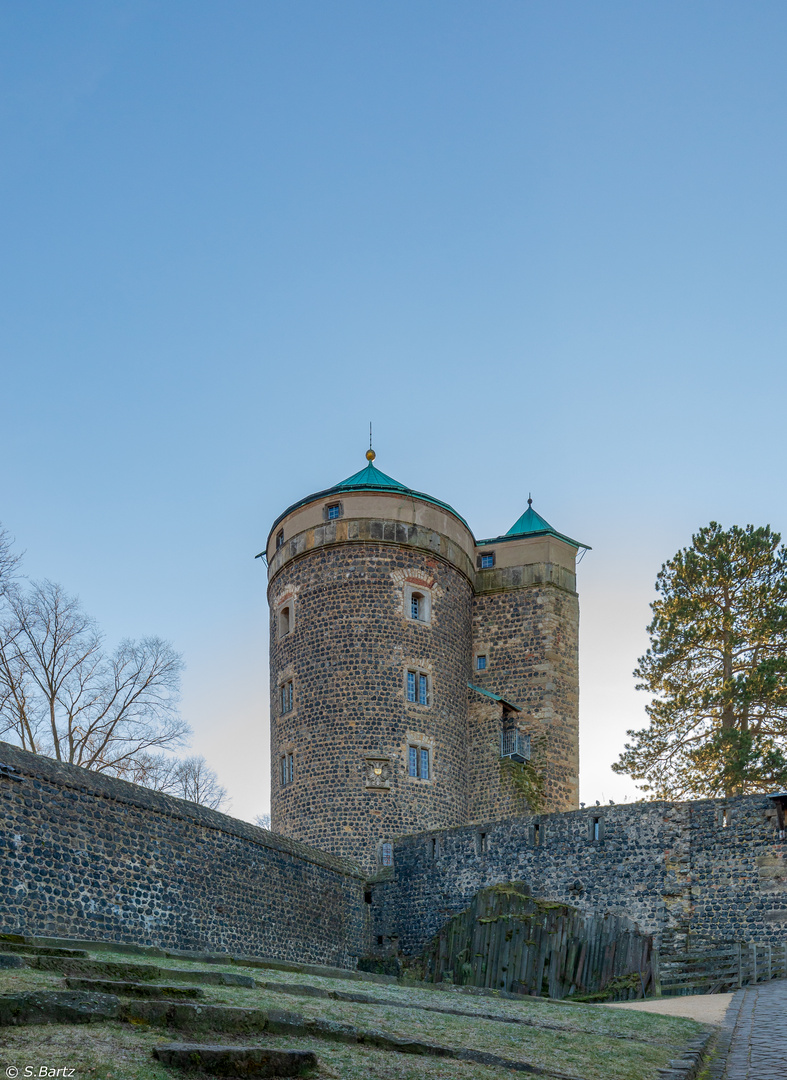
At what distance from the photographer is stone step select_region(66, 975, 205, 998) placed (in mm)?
7809

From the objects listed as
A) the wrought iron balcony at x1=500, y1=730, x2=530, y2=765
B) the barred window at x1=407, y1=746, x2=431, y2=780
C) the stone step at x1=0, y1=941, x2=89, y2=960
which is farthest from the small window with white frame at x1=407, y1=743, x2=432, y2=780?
the stone step at x1=0, y1=941, x2=89, y2=960

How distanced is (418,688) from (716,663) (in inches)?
358

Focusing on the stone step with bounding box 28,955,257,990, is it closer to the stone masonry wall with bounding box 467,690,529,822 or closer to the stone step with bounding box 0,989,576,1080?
the stone step with bounding box 0,989,576,1080

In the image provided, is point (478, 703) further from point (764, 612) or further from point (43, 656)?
point (43, 656)

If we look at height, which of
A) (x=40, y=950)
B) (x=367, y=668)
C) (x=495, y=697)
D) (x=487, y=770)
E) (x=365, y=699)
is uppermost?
(x=367, y=668)

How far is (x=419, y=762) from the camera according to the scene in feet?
93.5

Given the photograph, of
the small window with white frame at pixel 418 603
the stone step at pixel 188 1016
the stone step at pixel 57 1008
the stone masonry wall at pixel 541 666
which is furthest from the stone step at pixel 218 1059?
the stone masonry wall at pixel 541 666

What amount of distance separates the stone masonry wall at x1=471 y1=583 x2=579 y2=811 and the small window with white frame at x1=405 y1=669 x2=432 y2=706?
2775 millimetres

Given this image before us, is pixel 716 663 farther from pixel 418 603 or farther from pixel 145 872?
pixel 145 872

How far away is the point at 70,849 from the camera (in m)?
16.1

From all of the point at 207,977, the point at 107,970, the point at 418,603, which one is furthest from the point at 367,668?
the point at 107,970

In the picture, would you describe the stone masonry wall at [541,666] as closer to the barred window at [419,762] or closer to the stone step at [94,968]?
the barred window at [419,762]

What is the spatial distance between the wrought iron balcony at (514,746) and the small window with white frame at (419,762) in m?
2.58

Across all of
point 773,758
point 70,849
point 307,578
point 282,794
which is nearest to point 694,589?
point 773,758
